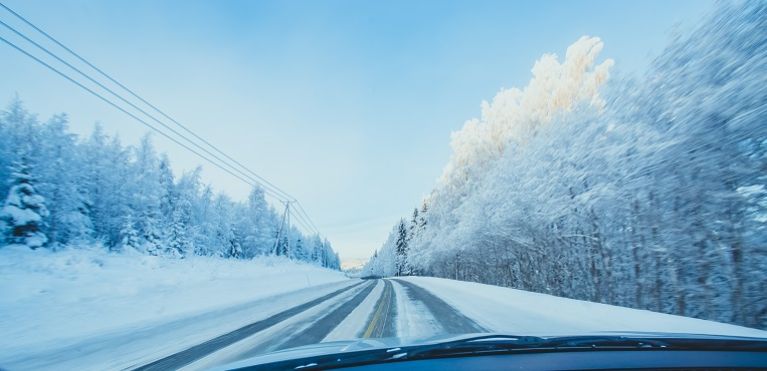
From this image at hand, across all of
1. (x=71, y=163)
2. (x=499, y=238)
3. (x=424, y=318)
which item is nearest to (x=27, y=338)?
(x=424, y=318)

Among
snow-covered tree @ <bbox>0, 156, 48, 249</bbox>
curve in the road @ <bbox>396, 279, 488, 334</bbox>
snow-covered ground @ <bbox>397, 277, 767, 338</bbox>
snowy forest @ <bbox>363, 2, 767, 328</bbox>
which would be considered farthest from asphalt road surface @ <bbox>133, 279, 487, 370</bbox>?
snow-covered tree @ <bbox>0, 156, 48, 249</bbox>

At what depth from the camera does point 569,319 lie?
23.2ft

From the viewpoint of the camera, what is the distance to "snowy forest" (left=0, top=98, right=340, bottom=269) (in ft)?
81.4

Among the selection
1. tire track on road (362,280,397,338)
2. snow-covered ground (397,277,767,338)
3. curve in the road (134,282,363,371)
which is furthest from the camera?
tire track on road (362,280,397,338)

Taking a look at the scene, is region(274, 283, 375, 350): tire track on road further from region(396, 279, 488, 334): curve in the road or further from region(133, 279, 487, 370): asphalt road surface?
region(396, 279, 488, 334): curve in the road

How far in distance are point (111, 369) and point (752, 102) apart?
10.1 meters

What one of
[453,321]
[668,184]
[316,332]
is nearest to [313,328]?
[316,332]

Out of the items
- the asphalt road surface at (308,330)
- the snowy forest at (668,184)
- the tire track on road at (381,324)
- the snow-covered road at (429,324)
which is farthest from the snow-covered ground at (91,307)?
the snowy forest at (668,184)

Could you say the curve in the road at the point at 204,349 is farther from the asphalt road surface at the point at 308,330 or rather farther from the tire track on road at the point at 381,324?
the tire track on road at the point at 381,324

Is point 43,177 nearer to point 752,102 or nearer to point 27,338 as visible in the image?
point 27,338

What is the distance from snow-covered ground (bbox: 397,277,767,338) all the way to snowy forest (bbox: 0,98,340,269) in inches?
883

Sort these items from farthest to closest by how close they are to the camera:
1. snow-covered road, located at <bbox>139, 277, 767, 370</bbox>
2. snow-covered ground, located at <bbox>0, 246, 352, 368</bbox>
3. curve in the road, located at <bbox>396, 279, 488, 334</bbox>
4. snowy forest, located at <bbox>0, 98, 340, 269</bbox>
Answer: snowy forest, located at <bbox>0, 98, 340, 269</bbox> → curve in the road, located at <bbox>396, 279, 488, 334</bbox> → snow-covered ground, located at <bbox>0, 246, 352, 368</bbox> → snow-covered road, located at <bbox>139, 277, 767, 370</bbox>

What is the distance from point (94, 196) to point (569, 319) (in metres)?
44.1

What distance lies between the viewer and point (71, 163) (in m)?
31.7
